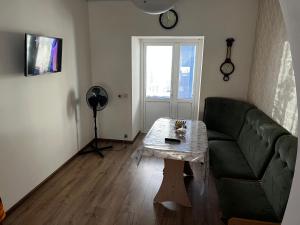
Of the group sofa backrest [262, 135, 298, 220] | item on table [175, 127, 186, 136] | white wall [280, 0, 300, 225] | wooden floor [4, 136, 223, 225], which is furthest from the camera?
item on table [175, 127, 186, 136]

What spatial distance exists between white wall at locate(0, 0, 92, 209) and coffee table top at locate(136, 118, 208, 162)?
4.77 ft

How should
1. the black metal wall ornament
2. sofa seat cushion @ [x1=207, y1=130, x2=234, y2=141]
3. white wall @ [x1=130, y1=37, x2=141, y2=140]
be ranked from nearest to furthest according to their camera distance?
sofa seat cushion @ [x1=207, y1=130, x2=234, y2=141] → the black metal wall ornament → white wall @ [x1=130, y1=37, x2=141, y2=140]

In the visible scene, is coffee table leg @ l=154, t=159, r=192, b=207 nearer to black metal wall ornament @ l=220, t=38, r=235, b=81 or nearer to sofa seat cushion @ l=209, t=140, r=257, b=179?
sofa seat cushion @ l=209, t=140, r=257, b=179

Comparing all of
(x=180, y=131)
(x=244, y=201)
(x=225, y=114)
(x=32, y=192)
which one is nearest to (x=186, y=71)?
(x=225, y=114)

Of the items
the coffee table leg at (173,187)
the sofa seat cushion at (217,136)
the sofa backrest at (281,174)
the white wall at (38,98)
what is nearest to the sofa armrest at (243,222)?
the sofa backrest at (281,174)

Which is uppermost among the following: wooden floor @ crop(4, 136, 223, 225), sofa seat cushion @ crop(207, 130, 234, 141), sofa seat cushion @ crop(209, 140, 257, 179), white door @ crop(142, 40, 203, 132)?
white door @ crop(142, 40, 203, 132)

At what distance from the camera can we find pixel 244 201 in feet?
6.64

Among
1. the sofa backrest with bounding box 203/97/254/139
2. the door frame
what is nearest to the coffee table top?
the sofa backrest with bounding box 203/97/254/139

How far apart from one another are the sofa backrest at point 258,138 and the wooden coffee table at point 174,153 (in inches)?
23.0

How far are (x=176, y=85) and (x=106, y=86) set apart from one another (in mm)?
1439

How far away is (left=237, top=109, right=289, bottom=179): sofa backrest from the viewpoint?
92.6 inches

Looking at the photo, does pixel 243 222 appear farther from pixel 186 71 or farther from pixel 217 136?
pixel 186 71

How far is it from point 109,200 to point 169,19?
299cm

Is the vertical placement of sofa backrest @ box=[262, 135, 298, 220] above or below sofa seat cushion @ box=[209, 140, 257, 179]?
above
